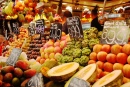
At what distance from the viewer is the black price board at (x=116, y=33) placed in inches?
83.0

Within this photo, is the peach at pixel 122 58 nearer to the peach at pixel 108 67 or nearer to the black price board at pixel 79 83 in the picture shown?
the peach at pixel 108 67

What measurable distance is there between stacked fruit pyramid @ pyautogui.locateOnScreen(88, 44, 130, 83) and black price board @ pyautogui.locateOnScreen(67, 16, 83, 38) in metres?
0.40

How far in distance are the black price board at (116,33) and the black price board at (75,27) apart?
377 mm

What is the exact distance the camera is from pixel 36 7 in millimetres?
5633

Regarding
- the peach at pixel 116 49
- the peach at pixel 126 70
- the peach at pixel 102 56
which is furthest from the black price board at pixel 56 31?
the peach at pixel 126 70

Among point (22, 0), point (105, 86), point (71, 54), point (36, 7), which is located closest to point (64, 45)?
point (71, 54)

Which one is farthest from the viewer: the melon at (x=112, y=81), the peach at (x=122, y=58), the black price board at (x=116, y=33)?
the black price board at (x=116, y=33)

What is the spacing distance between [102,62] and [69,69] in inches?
18.5

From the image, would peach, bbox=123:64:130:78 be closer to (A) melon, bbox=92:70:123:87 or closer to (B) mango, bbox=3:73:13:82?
(A) melon, bbox=92:70:123:87

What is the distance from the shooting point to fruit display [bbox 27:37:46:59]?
3542mm

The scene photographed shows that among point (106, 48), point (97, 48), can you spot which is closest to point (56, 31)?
point (97, 48)

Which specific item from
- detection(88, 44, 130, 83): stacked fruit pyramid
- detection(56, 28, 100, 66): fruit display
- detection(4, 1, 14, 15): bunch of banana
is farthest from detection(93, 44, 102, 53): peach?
detection(4, 1, 14, 15): bunch of banana

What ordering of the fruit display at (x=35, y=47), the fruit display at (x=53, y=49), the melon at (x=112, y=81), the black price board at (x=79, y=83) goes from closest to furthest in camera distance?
1. the black price board at (x=79, y=83)
2. the melon at (x=112, y=81)
3. the fruit display at (x=53, y=49)
4. the fruit display at (x=35, y=47)

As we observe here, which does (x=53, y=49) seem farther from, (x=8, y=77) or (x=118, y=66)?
(x=118, y=66)
